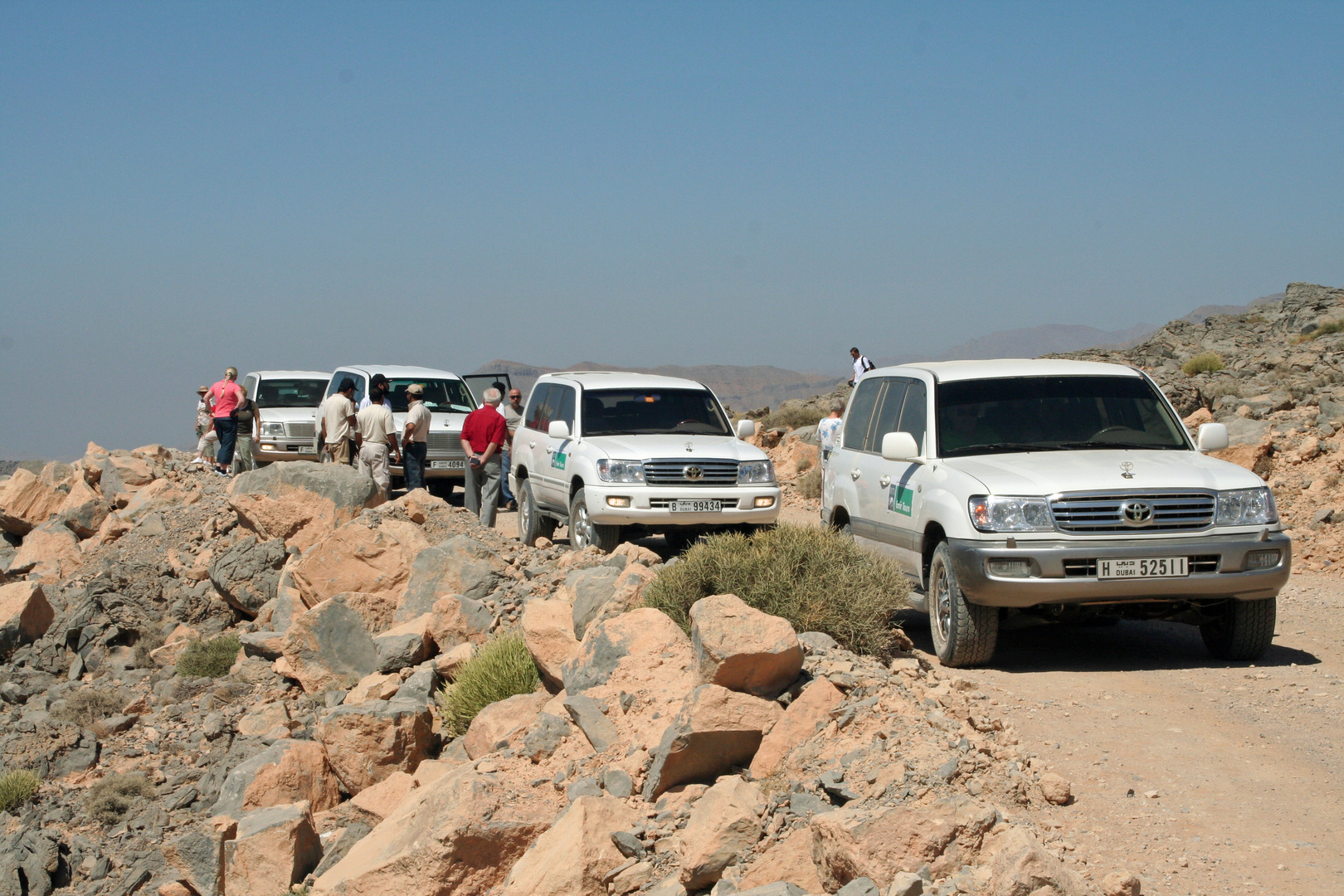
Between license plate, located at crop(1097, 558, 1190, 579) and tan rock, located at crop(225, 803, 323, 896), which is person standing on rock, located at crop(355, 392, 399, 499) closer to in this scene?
tan rock, located at crop(225, 803, 323, 896)

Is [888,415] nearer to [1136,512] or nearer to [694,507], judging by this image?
[1136,512]

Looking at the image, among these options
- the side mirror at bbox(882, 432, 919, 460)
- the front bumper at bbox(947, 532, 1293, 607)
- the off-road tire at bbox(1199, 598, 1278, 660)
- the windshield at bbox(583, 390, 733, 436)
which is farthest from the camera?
the windshield at bbox(583, 390, 733, 436)

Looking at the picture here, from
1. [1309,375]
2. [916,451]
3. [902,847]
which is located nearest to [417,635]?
[916,451]

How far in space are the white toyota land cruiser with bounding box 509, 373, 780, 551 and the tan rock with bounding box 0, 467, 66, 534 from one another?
13917 mm

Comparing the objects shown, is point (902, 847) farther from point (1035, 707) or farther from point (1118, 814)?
point (1035, 707)

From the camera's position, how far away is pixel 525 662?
338 inches

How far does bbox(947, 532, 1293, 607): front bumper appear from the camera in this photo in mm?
7203

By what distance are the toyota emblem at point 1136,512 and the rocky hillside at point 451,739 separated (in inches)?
59.0

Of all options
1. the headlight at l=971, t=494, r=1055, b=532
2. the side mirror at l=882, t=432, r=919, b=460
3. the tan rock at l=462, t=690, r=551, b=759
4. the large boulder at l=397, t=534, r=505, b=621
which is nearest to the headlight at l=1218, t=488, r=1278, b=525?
the headlight at l=971, t=494, r=1055, b=532

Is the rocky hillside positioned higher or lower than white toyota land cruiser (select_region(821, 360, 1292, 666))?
lower

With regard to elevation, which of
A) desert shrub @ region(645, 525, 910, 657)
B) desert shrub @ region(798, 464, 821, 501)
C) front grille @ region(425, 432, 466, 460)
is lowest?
desert shrub @ region(798, 464, 821, 501)

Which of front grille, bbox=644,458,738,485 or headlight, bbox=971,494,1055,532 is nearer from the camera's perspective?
headlight, bbox=971,494,1055,532

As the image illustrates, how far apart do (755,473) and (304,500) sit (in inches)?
260

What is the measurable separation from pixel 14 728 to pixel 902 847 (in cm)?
1125
